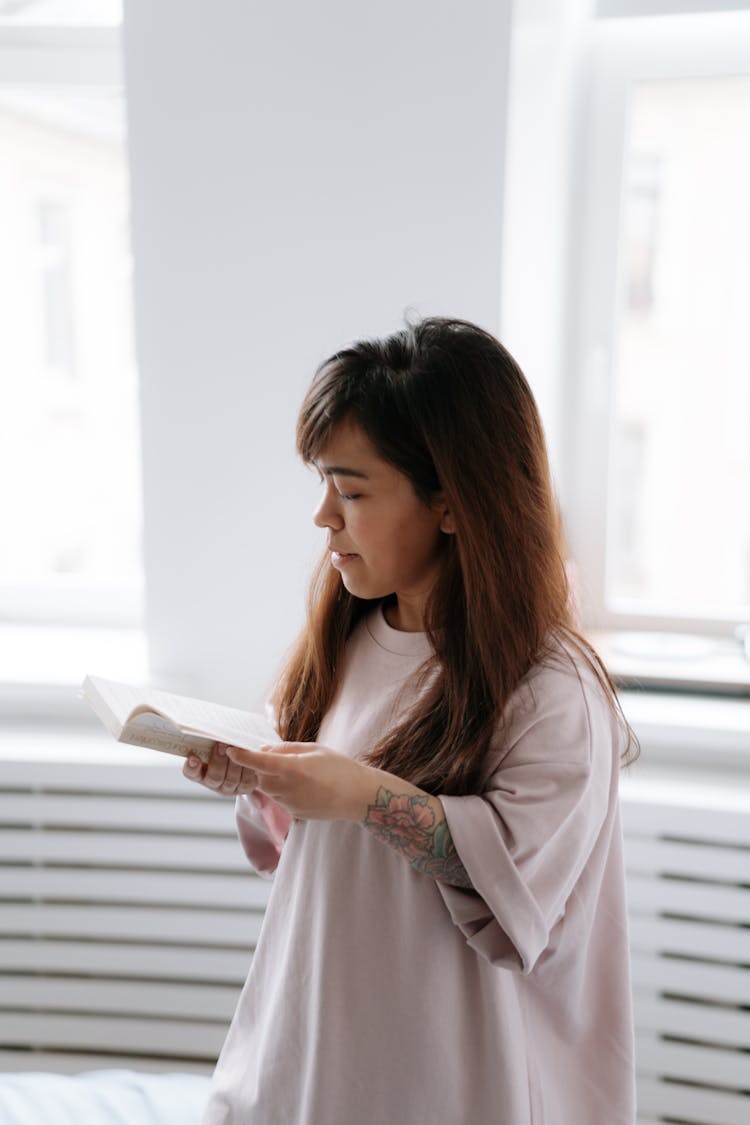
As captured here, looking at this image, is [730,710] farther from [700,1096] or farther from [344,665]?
[344,665]

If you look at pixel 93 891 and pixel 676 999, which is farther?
pixel 93 891

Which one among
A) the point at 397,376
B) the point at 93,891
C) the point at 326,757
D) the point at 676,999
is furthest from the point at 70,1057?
the point at 397,376

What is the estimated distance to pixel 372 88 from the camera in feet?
5.39

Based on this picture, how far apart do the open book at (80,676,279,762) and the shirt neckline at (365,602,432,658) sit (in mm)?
162

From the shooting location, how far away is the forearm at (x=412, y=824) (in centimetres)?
94

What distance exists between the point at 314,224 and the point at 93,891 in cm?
120

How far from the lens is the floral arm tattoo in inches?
37.2

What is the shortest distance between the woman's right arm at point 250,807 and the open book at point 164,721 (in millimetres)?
28

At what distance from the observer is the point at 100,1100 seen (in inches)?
55.2

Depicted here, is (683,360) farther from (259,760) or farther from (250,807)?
(259,760)

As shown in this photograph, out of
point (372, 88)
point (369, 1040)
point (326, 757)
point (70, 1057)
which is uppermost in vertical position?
point (372, 88)

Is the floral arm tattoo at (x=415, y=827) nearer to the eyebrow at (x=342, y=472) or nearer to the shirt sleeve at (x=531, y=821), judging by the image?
the shirt sleeve at (x=531, y=821)

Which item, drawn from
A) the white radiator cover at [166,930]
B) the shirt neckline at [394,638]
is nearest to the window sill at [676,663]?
the white radiator cover at [166,930]

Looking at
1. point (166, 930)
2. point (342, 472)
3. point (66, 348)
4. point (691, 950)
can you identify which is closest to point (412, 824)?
point (342, 472)
